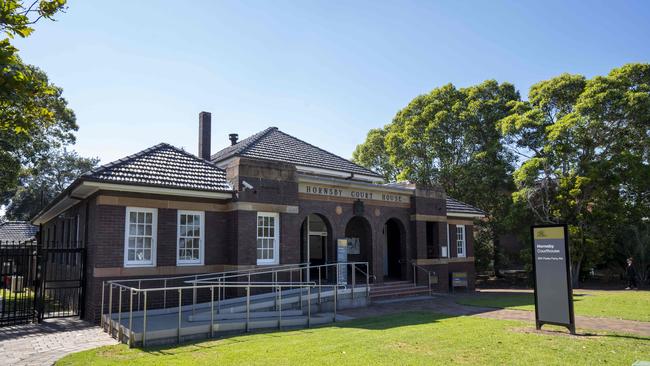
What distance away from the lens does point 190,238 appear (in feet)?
49.7

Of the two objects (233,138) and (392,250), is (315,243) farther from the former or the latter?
(233,138)

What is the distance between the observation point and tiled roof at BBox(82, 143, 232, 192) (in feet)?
45.1

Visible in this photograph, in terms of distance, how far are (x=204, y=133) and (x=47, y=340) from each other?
1330 cm

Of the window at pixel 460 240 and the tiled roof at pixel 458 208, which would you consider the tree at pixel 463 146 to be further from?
the window at pixel 460 240

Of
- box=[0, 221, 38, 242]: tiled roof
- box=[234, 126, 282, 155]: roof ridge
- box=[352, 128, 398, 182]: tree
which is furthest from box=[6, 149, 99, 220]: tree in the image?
box=[234, 126, 282, 155]: roof ridge

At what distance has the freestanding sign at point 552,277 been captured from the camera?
36.5ft

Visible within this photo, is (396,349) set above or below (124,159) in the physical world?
below

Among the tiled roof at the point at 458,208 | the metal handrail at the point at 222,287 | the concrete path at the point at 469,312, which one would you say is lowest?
the concrete path at the point at 469,312

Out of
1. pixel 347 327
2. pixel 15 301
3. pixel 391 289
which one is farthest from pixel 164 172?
pixel 391 289

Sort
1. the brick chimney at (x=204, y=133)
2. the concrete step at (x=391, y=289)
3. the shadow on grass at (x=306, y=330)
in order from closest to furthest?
the shadow on grass at (x=306, y=330)
the concrete step at (x=391, y=289)
the brick chimney at (x=204, y=133)

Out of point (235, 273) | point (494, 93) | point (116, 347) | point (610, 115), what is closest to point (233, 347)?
point (116, 347)

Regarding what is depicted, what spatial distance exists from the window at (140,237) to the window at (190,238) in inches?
32.0

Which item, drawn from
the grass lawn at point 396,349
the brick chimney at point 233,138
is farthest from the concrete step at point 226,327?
the brick chimney at point 233,138

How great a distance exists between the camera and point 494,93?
3197 centimetres
